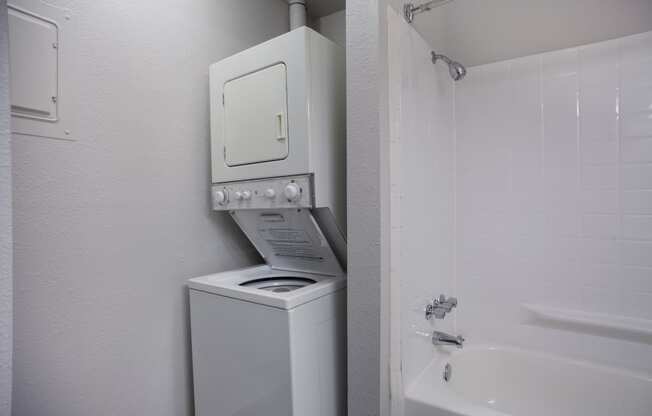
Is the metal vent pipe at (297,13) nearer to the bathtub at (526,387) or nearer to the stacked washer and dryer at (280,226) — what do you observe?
the stacked washer and dryer at (280,226)

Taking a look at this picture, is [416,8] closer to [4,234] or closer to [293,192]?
[293,192]

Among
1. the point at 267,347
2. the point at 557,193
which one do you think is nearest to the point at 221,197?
the point at 267,347

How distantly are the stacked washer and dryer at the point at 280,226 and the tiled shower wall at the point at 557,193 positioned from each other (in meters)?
1.05

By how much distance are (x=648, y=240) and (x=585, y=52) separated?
3.47 ft

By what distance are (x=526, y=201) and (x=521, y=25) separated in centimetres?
106

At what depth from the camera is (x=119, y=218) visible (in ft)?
4.96

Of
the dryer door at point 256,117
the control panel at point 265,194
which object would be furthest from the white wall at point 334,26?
the control panel at point 265,194

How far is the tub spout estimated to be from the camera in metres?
1.81

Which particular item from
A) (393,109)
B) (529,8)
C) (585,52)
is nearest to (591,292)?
(585,52)

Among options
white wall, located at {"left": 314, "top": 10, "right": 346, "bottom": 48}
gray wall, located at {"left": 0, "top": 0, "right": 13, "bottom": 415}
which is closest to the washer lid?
gray wall, located at {"left": 0, "top": 0, "right": 13, "bottom": 415}

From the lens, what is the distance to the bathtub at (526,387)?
154cm

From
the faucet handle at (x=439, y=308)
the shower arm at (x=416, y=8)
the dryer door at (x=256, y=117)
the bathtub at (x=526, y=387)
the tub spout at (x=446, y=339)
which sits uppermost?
the shower arm at (x=416, y=8)

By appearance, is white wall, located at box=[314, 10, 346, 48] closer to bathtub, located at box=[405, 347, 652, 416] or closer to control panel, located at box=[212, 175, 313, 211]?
control panel, located at box=[212, 175, 313, 211]

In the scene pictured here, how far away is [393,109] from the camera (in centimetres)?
139
